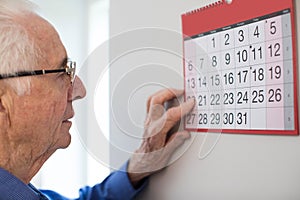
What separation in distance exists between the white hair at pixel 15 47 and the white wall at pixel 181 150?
30 centimetres

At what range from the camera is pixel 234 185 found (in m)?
0.63

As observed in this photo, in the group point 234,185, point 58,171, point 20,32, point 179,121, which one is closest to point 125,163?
point 179,121

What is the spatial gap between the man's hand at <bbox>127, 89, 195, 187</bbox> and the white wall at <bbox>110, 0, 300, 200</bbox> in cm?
3

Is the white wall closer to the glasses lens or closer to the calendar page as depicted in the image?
the calendar page

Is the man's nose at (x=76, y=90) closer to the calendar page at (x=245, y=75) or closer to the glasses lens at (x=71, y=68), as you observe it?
the glasses lens at (x=71, y=68)

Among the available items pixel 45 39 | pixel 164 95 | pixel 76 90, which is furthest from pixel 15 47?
pixel 164 95

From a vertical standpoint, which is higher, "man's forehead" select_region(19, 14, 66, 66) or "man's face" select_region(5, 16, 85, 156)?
"man's forehead" select_region(19, 14, 66, 66)

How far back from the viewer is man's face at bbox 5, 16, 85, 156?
60 centimetres

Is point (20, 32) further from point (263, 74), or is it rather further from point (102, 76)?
point (263, 74)

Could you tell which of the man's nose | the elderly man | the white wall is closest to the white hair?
the elderly man

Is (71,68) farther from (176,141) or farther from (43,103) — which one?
(176,141)

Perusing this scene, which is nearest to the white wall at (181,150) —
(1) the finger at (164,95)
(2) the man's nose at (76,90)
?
(1) the finger at (164,95)

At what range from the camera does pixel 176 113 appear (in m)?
0.74

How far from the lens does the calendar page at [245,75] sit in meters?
0.53
